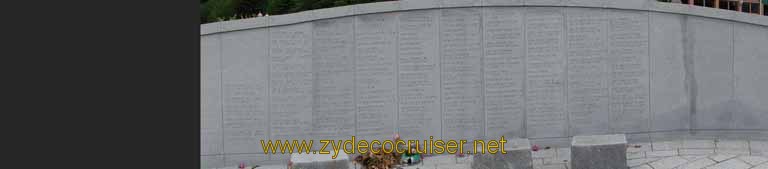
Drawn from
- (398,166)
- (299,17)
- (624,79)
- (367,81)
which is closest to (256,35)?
(299,17)

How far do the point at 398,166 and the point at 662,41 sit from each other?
4.59m

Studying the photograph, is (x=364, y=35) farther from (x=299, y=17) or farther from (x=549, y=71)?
(x=549, y=71)

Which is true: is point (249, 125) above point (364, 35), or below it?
below

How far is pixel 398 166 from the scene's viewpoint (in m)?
17.0

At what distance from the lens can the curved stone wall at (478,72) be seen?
1728 centimetres

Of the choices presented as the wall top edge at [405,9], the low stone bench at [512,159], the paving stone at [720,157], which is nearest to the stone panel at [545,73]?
the wall top edge at [405,9]

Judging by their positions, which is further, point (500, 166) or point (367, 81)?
point (367, 81)

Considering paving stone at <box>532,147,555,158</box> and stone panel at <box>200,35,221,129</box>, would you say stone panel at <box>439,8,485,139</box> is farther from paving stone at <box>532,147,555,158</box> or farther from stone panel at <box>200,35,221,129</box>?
stone panel at <box>200,35,221,129</box>

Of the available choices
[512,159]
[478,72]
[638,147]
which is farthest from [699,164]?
[478,72]

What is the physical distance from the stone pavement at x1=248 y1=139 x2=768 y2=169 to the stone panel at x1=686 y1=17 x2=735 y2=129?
0.39m

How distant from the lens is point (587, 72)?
57.8 feet

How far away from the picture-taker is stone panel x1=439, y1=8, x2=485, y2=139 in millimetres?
17438

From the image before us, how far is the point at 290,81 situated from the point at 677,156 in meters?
5.97

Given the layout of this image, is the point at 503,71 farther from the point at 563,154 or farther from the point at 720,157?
the point at 720,157
